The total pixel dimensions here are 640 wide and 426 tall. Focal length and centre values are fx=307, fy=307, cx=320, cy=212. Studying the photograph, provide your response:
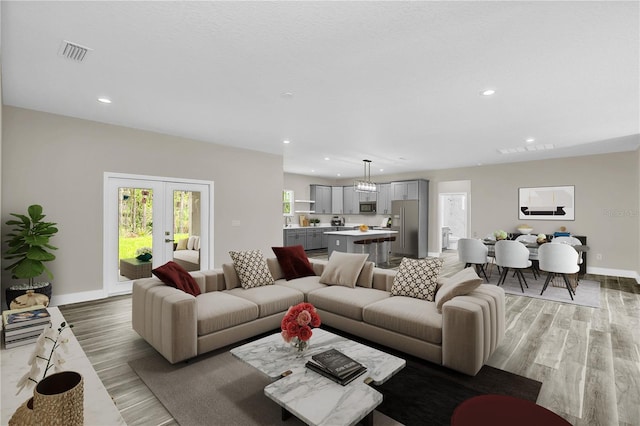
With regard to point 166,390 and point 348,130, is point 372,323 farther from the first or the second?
point 348,130

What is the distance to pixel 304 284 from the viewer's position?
Answer: 13.3 feet

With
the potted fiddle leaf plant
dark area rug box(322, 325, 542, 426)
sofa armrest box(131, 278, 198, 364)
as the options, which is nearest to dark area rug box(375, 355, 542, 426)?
dark area rug box(322, 325, 542, 426)

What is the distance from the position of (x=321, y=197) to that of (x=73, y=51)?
29.6 feet

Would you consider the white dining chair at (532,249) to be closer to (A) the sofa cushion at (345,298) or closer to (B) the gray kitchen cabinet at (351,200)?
(A) the sofa cushion at (345,298)

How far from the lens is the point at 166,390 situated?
2365 mm

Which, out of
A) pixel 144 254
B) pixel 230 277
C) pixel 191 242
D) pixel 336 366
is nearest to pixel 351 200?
pixel 191 242

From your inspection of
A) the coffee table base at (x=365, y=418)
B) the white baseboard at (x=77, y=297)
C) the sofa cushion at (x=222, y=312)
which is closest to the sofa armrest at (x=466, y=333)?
the coffee table base at (x=365, y=418)

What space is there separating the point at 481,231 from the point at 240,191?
658 cm

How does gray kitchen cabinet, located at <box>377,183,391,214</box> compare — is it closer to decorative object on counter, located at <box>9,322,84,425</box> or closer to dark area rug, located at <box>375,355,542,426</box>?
dark area rug, located at <box>375,355,542,426</box>

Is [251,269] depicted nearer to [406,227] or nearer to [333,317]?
[333,317]

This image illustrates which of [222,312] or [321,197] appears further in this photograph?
[321,197]

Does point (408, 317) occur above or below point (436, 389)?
above

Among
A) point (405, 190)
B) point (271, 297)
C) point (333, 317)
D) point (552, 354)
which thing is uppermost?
point (405, 190)

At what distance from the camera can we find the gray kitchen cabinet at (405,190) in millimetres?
9523
